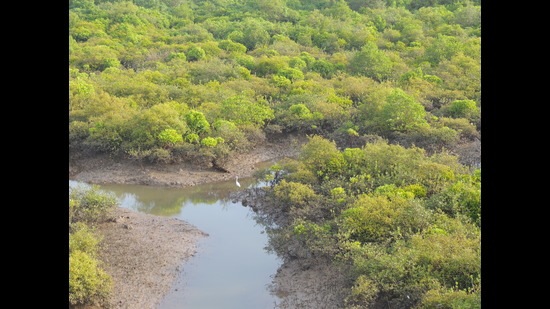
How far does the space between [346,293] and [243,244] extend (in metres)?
3.69

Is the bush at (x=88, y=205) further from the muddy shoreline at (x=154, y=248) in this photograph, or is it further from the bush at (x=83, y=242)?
the bush at (x=83, y=242)

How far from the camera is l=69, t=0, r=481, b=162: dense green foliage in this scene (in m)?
19.0

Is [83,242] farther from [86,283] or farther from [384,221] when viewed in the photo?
[384,221]

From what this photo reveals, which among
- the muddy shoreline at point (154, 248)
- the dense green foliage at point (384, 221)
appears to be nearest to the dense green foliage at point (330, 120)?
the dense green foliage at point (384, 221)

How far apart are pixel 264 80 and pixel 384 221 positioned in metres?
13.6

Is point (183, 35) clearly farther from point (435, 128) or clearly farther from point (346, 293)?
point (346, 293)

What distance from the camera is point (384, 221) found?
1189cm

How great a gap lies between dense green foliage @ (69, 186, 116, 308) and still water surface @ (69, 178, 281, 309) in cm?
119

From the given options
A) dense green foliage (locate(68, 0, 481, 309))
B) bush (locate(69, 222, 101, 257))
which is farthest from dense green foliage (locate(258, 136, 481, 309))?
bush (locate(69, 222, 101, 257))

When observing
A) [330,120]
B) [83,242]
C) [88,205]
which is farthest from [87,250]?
[330,120]

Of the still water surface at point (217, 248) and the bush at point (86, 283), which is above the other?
the bush at point (86, 283)

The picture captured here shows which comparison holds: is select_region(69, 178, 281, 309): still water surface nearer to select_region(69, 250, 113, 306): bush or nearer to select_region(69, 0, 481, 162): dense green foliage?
select_region(69, 250, 113, 306): bush

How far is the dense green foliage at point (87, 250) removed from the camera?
33.8 feet

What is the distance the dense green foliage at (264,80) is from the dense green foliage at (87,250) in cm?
417
